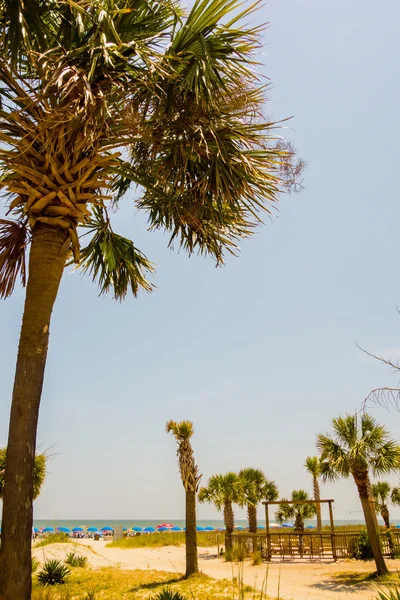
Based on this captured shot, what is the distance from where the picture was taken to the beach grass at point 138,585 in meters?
10.1

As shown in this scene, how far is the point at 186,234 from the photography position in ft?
27.6

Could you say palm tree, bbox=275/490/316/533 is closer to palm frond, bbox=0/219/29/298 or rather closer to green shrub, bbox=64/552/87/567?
green shrub, bbox=64/552/87/567

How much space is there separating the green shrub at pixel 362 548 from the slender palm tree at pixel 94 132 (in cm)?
1592

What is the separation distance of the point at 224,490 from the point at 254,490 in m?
2.63

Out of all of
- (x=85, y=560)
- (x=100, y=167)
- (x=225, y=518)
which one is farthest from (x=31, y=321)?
(x=225, y=518)

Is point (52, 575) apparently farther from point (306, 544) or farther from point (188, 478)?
point (306, 544)

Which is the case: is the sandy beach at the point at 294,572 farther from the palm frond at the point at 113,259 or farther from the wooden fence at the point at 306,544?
the palm frond at the point at 113,259

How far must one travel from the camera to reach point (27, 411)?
5.38 metres

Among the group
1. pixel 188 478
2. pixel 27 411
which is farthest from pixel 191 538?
pixel 27 411

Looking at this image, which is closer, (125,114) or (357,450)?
(125,114)

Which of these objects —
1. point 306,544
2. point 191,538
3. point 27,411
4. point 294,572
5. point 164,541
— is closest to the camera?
point 27,411

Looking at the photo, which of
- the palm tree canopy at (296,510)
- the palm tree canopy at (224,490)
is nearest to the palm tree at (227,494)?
the palm tree canopy at (224,490)

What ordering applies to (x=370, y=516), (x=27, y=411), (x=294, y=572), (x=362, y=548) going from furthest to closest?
(x=362, y=548) < (x=294, y=572) < (x=370, y=516) < (x=27, y=411)

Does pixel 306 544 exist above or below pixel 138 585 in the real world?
below
